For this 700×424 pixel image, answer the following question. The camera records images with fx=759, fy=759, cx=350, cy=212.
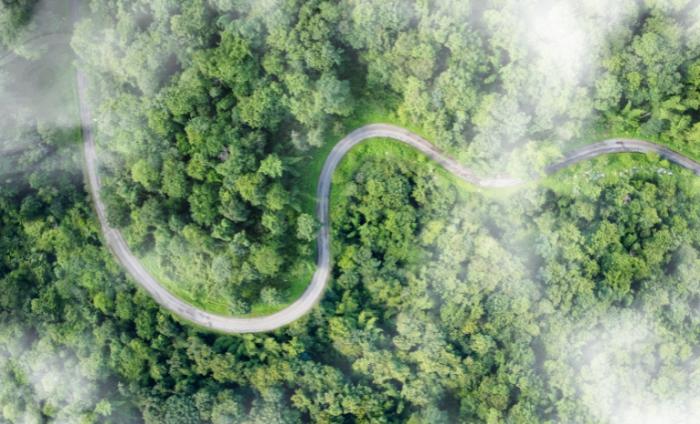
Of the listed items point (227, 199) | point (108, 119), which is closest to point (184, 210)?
point (227, 199)

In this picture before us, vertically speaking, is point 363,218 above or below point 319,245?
above

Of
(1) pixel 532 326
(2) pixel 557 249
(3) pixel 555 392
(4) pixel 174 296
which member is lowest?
(4) pixel 174 296

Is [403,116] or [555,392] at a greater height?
[403,116]

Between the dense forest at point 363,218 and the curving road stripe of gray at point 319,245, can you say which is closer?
the dense forest at point 363,218

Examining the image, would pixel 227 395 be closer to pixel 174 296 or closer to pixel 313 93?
pixel 174 296

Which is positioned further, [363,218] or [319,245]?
[363,218]

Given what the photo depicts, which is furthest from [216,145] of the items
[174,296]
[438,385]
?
[438,385]

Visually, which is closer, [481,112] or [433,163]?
[481,112]

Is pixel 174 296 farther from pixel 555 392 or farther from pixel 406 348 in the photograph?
pixel 555 392
